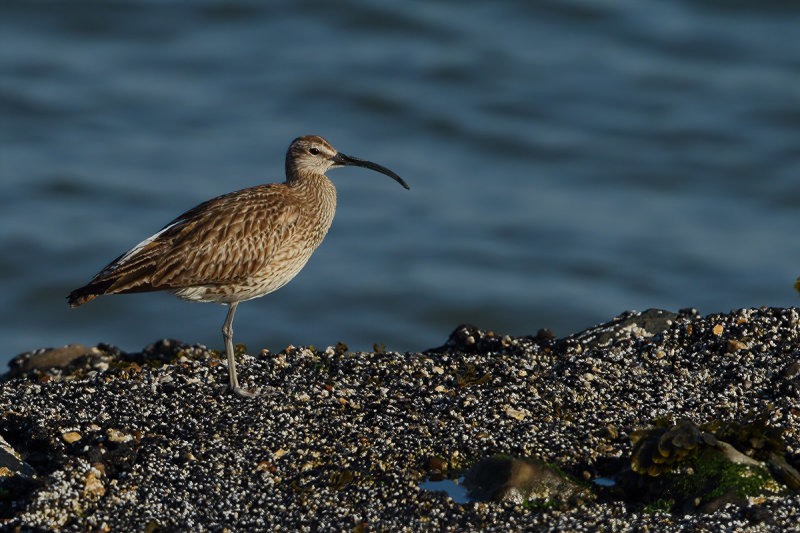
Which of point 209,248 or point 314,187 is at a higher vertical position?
point 314,187

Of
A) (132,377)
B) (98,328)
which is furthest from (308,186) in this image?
(98,328)

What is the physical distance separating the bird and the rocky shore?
23.3 inches

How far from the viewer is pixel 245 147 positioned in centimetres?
1712

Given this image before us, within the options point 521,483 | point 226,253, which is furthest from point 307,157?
point 521,483

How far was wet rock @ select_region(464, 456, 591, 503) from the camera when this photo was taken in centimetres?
625

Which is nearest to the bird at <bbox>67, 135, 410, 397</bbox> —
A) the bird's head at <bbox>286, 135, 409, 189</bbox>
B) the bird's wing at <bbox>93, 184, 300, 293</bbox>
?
the bird's wing at <bbox>93, 184, 300, 293</bbox>

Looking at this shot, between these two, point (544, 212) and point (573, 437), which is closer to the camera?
point (573, 437)

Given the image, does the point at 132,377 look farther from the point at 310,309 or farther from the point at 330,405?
the point at 310,309

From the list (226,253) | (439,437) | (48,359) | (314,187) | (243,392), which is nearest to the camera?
(439,437)

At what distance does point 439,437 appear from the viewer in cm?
691

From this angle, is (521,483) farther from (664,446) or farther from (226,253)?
(226,253)

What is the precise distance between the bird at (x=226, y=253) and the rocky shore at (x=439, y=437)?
59 cm

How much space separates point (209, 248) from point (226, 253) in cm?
14

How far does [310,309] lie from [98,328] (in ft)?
9.40
